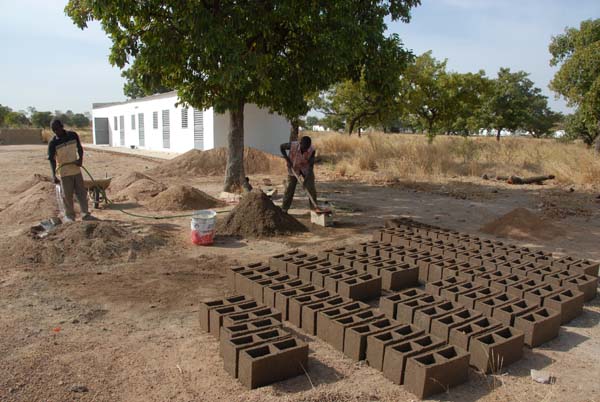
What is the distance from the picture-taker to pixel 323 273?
4.88m

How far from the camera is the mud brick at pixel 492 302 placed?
4059 mm

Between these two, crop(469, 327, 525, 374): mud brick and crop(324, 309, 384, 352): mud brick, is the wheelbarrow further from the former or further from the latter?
crop(469, 327, 525, 374): mud brick

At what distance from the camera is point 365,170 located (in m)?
16.1

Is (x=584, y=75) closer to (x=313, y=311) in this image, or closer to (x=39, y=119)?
(x=313, y=311)

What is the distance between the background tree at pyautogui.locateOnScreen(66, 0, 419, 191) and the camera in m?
7.52

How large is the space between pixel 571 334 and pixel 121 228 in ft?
18.3

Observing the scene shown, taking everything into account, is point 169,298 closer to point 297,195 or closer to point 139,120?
point 297,195

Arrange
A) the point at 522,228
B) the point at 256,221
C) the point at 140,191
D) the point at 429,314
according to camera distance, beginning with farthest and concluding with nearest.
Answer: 1. the point at 140,191
2. the point at 522,228
3. the point at 256,221
4. the point at 429,314

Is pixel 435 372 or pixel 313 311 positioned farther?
pixel 313 311

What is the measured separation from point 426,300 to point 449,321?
0.47m

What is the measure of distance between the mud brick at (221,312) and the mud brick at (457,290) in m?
1.86

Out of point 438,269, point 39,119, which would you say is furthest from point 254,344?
point 39,119

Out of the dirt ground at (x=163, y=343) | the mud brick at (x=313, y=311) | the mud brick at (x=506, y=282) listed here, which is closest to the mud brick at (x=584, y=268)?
the dirt ground at (x=163, y=343)

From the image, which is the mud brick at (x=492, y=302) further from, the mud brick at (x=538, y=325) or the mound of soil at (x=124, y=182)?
the mound of soil at (x=124, y=182)
